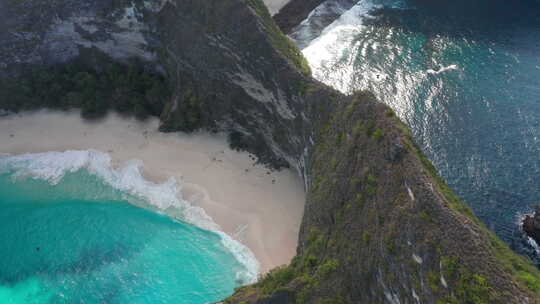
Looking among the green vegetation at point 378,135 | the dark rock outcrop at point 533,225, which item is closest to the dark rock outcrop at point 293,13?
the green vegetation at point 378,135

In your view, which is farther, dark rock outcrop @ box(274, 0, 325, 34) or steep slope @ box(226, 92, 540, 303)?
dark rock outcrop @ box(274, 0, 325, 34)

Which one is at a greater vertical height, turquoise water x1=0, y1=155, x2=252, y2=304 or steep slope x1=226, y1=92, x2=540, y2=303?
steep slope x1=226, y1=92, x2=540, y2=303

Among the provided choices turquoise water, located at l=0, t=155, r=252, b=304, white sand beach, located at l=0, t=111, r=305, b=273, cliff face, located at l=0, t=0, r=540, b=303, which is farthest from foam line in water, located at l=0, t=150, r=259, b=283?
cliff face, located at l=0, t=0, r=540, b=303

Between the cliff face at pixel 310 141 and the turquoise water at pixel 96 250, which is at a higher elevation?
the cliff face at pixel 310 141

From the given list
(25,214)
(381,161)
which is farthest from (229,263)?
(25,214)

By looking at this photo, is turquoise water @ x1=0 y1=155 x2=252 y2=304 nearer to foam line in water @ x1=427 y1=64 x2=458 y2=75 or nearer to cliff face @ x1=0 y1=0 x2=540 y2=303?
cliff face @ x1=0 y1=0 x2=540 y2=303

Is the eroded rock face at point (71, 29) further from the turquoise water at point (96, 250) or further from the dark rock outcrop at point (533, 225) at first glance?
the dark rock outcrop at point (533, 225)

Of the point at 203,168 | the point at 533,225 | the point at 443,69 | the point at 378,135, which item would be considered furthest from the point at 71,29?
the point at 533,225
